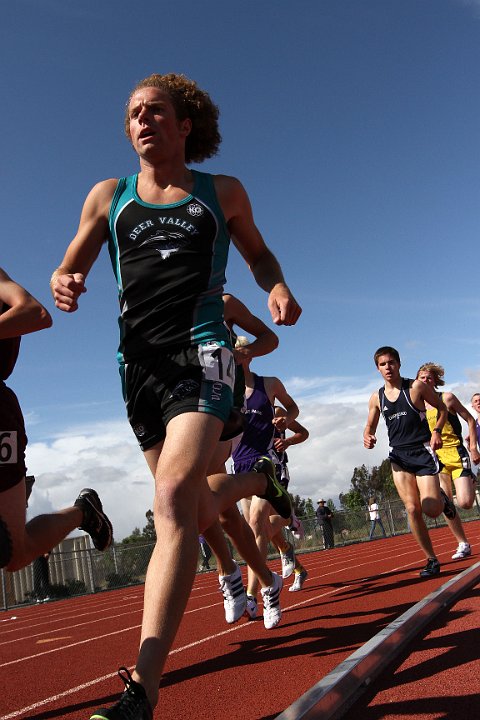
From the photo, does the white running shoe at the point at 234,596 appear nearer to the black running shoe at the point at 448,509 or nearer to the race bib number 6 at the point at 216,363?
the race bib number 6 at the point at 216,363

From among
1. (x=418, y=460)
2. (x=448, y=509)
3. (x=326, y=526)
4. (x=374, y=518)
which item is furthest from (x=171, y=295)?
(x=374, y=518)

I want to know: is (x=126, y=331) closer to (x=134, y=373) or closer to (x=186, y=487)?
(x=134, y=373)

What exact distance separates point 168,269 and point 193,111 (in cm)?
98

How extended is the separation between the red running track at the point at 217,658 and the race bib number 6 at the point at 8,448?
1.14 meters

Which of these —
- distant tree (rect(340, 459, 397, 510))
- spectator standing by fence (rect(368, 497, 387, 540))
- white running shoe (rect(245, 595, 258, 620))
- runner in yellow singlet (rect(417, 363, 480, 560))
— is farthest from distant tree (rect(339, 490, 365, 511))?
white running shoe (rect(245, 595, 258, 620))

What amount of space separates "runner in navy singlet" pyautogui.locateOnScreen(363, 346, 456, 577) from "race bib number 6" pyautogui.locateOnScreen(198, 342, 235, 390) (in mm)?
4902

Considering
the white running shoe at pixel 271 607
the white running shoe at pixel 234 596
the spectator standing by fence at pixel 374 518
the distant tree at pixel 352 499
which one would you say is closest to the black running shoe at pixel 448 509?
the white running shoe at pixel 271 607

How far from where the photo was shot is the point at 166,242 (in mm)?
2799

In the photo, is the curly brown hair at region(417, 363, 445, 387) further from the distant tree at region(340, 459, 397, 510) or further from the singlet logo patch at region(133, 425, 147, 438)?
the distant tree at region(340, 459, 397, 510)

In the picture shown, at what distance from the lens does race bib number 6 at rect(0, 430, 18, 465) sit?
3.40m

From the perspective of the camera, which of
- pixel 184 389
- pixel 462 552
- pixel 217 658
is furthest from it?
pixel 462 552

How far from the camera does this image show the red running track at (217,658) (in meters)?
2.99

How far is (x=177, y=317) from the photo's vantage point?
2.69 m

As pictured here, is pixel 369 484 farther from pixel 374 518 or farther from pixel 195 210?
pixel 195 210
